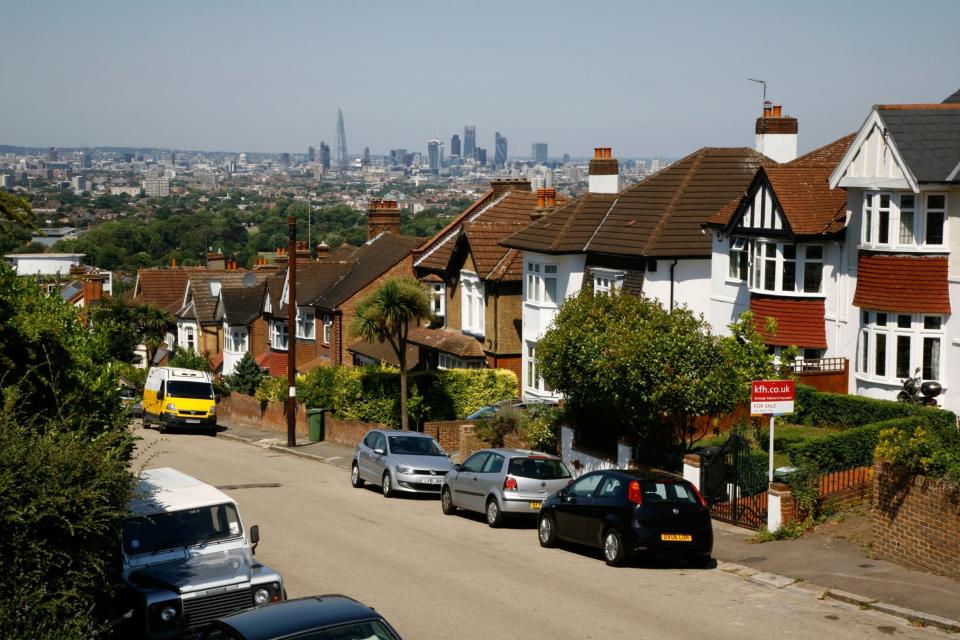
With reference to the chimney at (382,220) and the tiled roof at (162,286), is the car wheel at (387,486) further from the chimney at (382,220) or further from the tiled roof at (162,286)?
the tiled roof at (162,286)

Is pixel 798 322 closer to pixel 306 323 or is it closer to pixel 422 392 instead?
pixel 422 392

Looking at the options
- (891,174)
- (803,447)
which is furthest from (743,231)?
(803,447)

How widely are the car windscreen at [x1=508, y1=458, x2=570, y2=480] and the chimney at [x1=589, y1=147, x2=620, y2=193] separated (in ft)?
67.9

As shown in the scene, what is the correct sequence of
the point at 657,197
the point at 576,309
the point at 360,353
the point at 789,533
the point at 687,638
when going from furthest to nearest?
the point at 360,353 < the point at 657,197 < the point at 576,309 < the point at 789,533 < the point at 687,638

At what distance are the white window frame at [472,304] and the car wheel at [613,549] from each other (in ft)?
80.4

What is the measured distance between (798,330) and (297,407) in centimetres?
2029

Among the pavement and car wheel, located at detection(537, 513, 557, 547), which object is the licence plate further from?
car wheel, located at detection(537, 513, 557, 547)

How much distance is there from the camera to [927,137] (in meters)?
27.8

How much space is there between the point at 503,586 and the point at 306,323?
41060 mm

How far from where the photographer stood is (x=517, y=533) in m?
22.4

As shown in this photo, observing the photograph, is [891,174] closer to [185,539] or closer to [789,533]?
[789,533]

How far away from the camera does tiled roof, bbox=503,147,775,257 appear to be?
36.6 metres

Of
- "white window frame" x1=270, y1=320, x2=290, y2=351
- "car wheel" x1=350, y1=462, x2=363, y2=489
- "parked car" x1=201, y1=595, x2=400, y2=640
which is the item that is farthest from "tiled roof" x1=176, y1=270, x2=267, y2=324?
"parked car" x1=201, y1=595, x2=400, y2=640

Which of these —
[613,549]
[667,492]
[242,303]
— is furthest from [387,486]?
[242,303]
